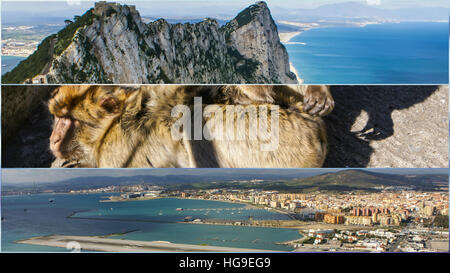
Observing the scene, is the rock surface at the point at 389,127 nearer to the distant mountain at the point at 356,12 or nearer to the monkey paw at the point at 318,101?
the monkey paw at the point at 318,101

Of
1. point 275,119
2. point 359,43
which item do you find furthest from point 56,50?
point 275,119

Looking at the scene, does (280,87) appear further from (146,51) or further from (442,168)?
(146,51)

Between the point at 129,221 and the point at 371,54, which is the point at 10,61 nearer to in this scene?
the point at 129,221

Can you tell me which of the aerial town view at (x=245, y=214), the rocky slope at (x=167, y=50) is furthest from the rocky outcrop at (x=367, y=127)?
the rocky slope at (x=167, y=50)

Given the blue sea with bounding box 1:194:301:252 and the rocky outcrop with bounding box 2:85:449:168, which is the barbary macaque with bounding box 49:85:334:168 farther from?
the blue sea with bounding box 1:194:301:252

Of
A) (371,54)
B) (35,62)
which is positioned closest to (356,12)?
(371,54)

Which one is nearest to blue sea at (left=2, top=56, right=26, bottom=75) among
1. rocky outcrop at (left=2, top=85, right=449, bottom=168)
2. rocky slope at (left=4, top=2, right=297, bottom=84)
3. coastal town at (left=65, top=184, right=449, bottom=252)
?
rocky outcrop at (left=2, top=85, right=449, bottom=168)
